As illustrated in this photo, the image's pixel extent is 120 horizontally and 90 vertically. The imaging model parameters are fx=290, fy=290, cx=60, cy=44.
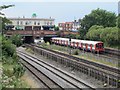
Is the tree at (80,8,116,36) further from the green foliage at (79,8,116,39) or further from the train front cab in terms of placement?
the train front cab

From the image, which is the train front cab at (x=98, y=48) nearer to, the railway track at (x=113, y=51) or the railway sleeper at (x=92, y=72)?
the railway track at (x=113, y=51)

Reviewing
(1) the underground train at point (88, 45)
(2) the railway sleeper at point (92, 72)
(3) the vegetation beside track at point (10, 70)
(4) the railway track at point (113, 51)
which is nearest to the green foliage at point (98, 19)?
(1) the underground train at point (88, 45)

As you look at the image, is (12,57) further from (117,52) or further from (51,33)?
(51,33)

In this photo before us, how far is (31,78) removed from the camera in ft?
90.7

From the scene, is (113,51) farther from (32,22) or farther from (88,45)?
(32,22)

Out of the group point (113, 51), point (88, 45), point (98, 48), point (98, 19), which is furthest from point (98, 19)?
point (98, 48)

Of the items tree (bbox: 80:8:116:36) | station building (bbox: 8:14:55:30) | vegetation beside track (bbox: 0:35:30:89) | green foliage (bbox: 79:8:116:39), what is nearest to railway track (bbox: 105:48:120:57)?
vegetation beside track (bbox: 0:35:30:89)

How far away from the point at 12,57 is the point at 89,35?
33.6 metres

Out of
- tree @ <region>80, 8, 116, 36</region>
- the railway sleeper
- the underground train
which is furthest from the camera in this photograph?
tree @ <region>80, 8, 116, 36</region>

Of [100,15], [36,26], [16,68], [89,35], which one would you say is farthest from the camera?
[36,26]

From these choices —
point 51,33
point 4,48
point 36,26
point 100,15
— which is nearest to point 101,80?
point 4,48

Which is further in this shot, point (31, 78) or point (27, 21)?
point (27, 21)

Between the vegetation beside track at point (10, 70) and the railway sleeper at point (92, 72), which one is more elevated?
the vegetation beside track at point (10, 70)

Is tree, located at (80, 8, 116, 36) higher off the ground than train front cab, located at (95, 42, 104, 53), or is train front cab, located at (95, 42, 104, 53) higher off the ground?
tree, located at (80, 8, 116, 36)
